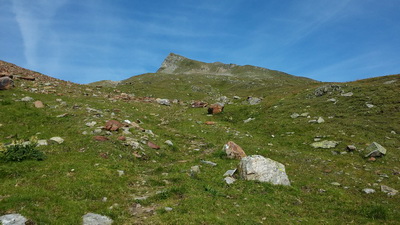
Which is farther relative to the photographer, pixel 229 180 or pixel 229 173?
pixel 229 173

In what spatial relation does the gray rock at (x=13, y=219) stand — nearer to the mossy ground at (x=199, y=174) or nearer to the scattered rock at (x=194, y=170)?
the mossy ground at (x=199, y=174)

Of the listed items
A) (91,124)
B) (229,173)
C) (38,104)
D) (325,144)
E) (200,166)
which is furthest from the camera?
(38,104)

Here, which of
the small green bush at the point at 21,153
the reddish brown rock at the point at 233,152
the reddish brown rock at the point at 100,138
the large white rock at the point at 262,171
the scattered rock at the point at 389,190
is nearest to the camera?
the scattered rock at the point at 389,190

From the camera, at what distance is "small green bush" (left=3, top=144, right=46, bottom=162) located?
48.9ft

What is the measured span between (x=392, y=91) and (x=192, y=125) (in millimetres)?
27965

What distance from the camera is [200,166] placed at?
59.2ft

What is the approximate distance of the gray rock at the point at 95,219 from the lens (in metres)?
9.92

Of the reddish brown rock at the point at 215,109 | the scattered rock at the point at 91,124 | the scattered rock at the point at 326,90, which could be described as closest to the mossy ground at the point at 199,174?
the scattered rock at the point at 91,124

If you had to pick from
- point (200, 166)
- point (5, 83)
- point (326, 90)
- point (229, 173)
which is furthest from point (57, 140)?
point (326, 90)

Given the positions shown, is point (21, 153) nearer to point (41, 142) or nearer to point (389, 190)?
point (41, 142)

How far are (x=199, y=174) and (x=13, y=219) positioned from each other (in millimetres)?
10062

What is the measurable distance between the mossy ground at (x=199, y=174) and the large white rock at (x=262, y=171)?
2.37 feet

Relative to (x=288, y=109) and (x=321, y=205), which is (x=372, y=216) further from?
(x=288, y=109)

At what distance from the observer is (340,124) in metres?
29.2
